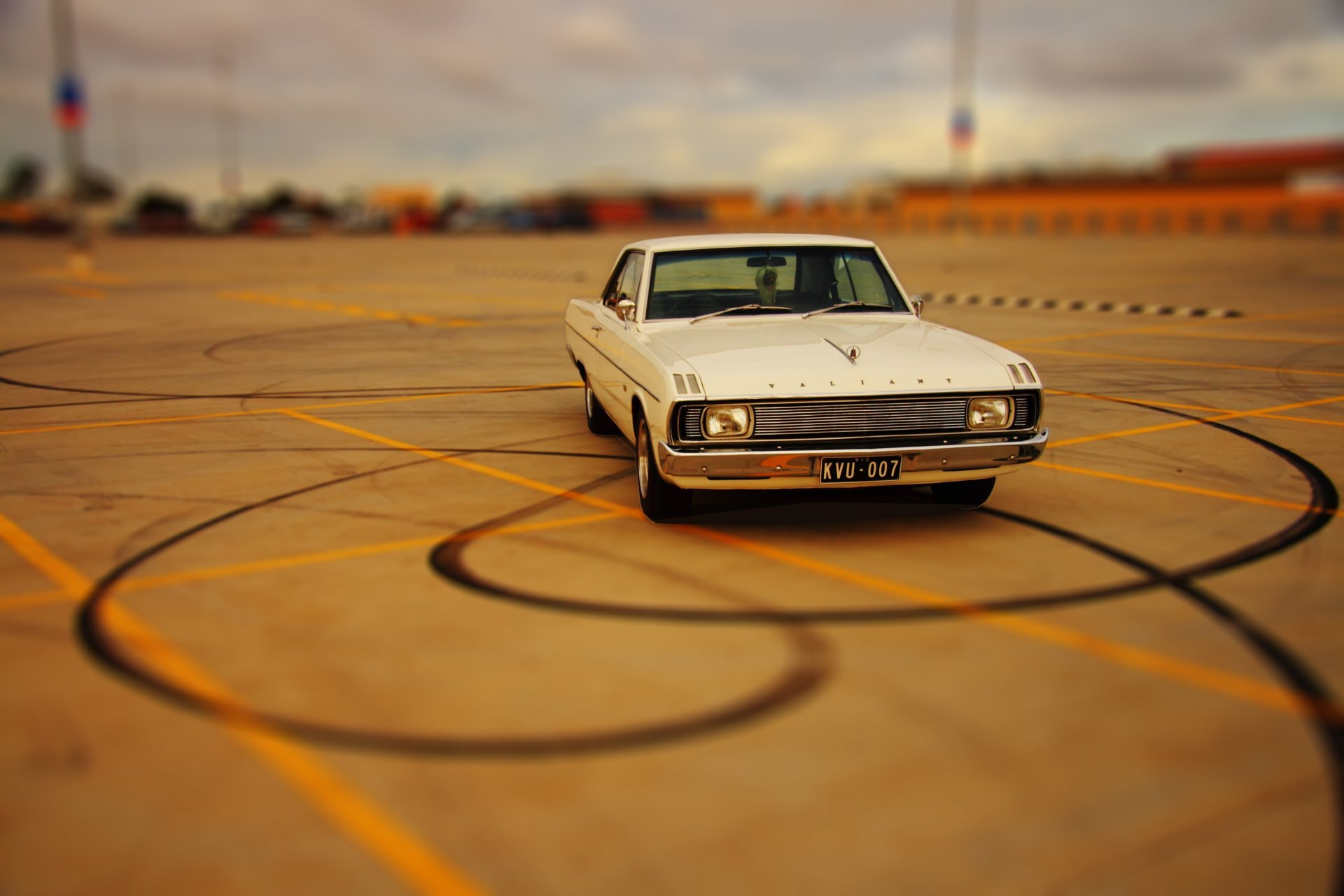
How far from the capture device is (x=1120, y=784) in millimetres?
3504

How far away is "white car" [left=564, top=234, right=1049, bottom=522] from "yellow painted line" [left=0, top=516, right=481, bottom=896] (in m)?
2.47

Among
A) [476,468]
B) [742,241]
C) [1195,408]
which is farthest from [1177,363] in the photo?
[476,468]

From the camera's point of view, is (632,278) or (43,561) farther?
(632,278)

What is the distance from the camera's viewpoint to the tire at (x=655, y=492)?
20.8 ft

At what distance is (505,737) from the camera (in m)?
3.83

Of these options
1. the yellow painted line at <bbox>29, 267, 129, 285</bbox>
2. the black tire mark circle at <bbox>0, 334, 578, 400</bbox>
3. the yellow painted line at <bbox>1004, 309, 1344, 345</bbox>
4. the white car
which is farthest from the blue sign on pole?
the white car

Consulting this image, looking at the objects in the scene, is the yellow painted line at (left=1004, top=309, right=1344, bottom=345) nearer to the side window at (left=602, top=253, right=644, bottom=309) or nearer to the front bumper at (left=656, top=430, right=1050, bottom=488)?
the side window at (left=602, top=253, right=644, bottom=309)

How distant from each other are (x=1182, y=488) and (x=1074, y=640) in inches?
116

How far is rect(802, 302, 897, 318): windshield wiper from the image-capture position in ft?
24.4

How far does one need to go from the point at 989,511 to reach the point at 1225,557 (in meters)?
1.31

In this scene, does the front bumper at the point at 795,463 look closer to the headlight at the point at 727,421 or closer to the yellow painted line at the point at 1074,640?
the headlight at the point at 727,421

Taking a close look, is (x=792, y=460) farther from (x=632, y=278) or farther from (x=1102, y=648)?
(x=632, y=278)

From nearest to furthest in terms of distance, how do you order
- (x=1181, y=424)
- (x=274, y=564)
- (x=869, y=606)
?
(x=869, y=606), (x=274, y=564), (x=1181, y=424)

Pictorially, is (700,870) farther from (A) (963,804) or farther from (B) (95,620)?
(B) (95,620)
